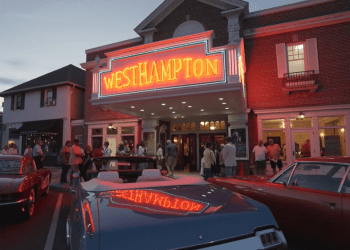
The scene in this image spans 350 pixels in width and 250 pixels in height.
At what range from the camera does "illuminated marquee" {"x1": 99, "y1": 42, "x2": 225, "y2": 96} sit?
8727 mm

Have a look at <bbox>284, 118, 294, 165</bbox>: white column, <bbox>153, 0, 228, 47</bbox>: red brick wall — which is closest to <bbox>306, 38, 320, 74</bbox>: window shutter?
<bbox>284, 118, 294, 165</bbox>: white column

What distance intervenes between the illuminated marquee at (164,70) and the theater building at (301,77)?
15.5 ft

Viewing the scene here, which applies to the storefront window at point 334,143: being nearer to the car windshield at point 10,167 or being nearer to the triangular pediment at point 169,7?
the triangular pediment at point 169,7

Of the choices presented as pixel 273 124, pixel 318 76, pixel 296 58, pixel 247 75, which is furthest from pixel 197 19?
pixel 273 124

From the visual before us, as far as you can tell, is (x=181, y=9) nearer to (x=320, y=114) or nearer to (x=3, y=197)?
(x=320, y=114)

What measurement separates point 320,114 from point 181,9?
9.77 metres

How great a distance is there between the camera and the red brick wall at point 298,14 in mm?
11484

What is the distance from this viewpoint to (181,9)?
1441 cm

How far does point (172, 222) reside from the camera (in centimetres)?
156

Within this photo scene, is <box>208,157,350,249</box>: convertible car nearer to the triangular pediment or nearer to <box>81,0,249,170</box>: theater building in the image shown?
<box>81,0,249,170</box>: theater building

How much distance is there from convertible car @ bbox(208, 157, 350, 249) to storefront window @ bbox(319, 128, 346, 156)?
866cm

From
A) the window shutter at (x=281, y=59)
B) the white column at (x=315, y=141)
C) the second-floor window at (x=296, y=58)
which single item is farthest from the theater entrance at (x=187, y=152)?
the second-floor window at (x=296, y=58)

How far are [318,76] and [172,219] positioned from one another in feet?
40.9

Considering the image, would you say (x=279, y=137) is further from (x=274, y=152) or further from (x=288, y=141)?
(x=274, y=152)
